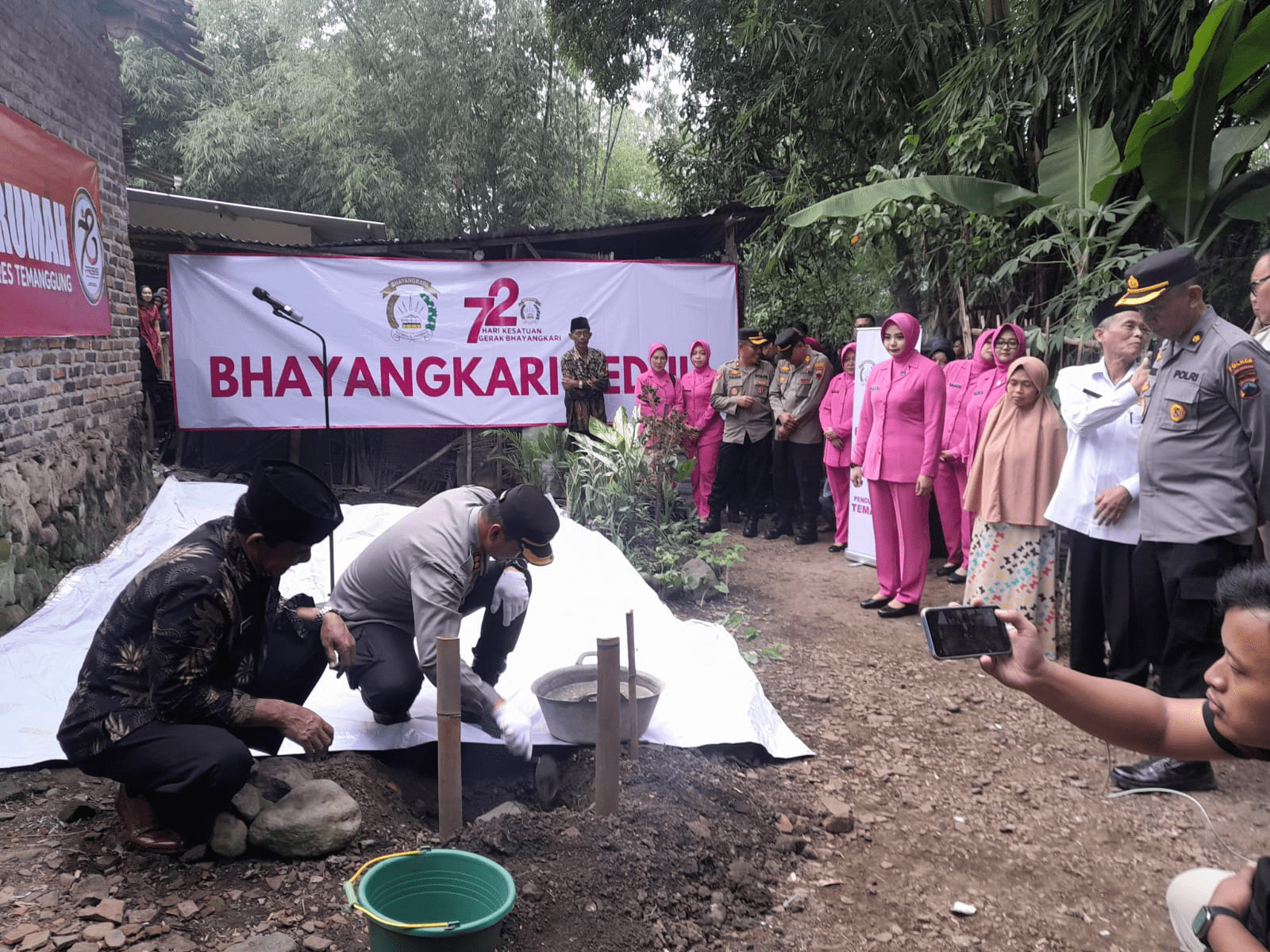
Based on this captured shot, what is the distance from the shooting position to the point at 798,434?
748cm

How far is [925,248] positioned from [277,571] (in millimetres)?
6152

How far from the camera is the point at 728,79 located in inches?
433

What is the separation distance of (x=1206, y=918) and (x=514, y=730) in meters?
1.99

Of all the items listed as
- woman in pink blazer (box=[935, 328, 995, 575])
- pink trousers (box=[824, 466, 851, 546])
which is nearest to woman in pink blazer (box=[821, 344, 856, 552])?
pink trousers (box=[824, 466, 851, 546])

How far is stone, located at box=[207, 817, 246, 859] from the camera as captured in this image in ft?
8.59

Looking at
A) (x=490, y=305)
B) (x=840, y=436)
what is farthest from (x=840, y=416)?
(x=490, y=305)

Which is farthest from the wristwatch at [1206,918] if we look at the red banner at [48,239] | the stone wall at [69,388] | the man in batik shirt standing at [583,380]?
the man in batik shirt standing at [583,380]

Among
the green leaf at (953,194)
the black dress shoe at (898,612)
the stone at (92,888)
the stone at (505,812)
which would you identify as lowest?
the black dress shoe at (898,612)

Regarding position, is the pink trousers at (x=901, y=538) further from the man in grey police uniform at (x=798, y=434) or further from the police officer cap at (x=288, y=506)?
the police officer cap at (x=288, y=506)

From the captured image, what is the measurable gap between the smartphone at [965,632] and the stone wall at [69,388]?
4.59 meters

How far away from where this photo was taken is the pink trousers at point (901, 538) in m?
5.38

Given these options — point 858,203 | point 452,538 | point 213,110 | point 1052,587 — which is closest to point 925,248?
point 858,203

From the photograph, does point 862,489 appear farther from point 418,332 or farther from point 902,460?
point 418,332

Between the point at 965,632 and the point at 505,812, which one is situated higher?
the point at 965,632
